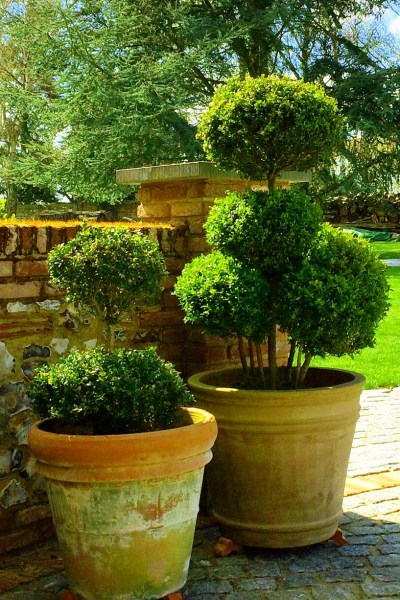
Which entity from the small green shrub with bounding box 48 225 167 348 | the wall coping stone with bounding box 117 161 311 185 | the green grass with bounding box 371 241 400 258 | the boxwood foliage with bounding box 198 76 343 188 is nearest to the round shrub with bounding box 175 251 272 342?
the small green shrub with bounding box 48 225 167 348

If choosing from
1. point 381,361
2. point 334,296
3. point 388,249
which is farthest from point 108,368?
Answer: point 388,249

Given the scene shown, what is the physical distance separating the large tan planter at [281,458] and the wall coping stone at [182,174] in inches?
47.0

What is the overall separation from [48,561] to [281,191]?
197 cm

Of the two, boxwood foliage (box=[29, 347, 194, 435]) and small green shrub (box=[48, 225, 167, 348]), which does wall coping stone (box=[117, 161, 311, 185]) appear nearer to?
small green shrub (box=[48, 225, 167, 348])

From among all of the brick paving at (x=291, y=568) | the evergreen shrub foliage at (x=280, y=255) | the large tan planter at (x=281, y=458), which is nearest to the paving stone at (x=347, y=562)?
the brick paving at (x=291, y=568)

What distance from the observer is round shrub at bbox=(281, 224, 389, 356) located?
3.58 meters

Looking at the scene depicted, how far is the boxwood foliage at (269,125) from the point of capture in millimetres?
3693

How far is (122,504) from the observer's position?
2.90 metres

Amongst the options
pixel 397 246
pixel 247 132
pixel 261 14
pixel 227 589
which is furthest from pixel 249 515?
pixel 397 246

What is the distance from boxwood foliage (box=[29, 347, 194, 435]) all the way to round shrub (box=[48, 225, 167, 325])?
23 cm

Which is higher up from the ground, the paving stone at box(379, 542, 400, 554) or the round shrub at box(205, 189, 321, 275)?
the round shrub at box(205, 189, 321, 275)

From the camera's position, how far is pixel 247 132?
3734 mm

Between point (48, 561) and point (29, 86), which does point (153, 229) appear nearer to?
point (48, 561)

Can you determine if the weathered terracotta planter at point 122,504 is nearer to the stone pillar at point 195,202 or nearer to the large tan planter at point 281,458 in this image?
the large tan planter at point 281,458
